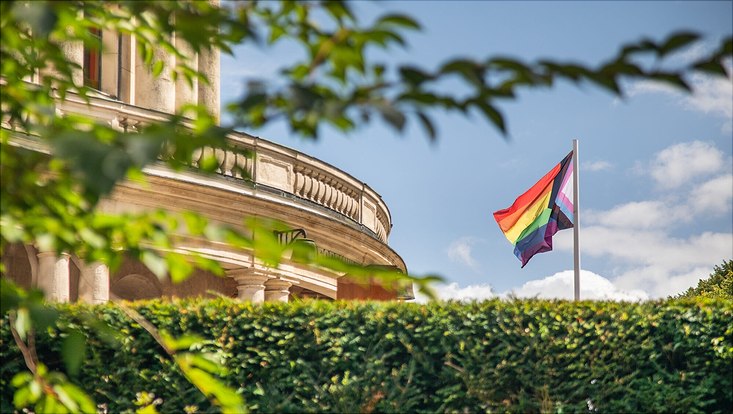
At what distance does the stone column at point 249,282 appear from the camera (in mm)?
21781

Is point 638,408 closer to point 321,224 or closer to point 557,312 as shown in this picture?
point 557,312

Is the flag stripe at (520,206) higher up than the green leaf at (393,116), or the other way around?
the flag stripe at (520,206)

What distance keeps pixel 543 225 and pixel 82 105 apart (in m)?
9.50

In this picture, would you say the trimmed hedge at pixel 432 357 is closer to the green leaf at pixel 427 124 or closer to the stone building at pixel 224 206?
the stone building at pixel 224 206

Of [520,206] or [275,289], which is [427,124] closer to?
[275,289]

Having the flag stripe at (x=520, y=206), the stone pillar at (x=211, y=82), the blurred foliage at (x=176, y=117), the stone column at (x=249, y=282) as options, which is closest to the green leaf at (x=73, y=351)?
the blurred foliage at (x=176, y=117)

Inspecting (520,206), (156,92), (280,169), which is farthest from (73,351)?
(156,92)

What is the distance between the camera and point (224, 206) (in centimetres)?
2105

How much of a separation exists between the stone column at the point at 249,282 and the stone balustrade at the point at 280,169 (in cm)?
157

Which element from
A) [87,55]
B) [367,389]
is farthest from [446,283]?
[87,55]

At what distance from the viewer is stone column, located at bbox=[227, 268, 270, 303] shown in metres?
21.8

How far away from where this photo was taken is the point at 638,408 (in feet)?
41.6

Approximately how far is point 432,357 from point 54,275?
848 cm

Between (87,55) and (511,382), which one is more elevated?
(87,55)
